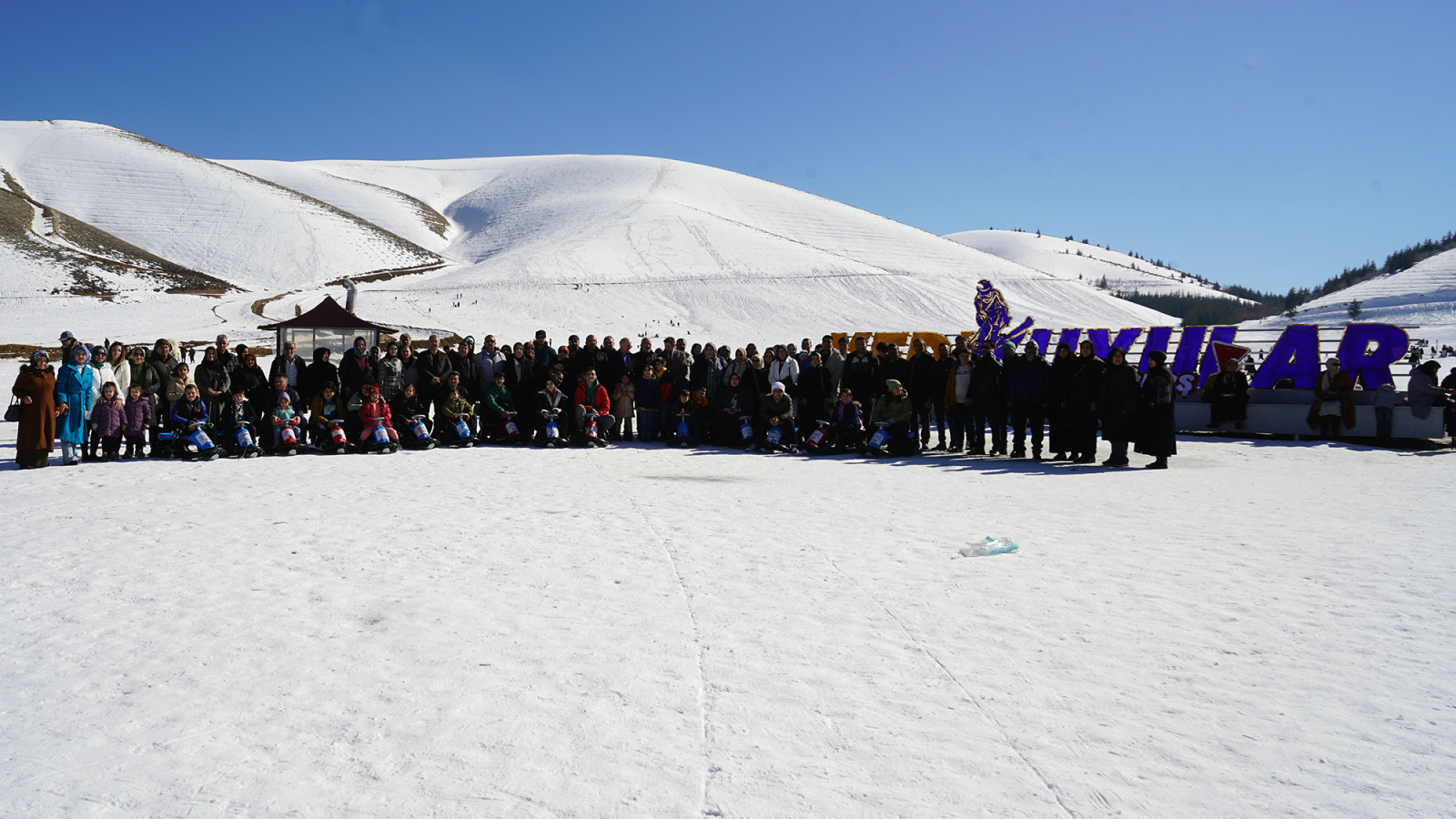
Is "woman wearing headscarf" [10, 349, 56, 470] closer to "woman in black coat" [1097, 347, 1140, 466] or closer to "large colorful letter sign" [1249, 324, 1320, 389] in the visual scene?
"woman in black coat" [1097, 347, 1140, 466]

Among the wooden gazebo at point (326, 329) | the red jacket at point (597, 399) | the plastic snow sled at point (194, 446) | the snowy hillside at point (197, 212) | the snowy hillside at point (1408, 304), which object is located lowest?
the plastic snow sled at point (194, 446)

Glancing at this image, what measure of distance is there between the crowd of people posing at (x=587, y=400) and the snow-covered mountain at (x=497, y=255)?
102 ft

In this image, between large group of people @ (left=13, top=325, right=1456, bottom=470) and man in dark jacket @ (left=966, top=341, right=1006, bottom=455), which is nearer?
large group of people @ (left=13, top=325, right=1456, bottom=470)

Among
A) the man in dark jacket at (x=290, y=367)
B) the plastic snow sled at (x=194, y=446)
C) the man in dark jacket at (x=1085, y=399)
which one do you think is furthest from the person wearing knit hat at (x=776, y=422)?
the plastic snow sled at (x=194, y=446)

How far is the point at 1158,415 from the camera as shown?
11.1 meters

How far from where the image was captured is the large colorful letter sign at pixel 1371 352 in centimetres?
1441

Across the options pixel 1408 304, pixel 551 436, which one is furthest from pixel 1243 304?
pixel 551 436

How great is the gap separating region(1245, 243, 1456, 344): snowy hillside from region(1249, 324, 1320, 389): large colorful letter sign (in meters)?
39.7

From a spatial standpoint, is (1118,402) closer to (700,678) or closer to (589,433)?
(589,433)

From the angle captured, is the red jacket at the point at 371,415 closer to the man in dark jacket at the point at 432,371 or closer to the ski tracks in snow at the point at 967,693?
the man in dark jacket at the point at 432,371

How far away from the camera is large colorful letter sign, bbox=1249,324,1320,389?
50.0ft

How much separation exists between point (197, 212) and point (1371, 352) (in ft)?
352

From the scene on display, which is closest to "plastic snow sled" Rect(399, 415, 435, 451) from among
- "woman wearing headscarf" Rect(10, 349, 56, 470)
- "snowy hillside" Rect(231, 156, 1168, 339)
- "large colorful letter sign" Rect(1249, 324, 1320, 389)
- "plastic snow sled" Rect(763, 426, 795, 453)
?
"woman wearing headscarf" Rect(10, 349, 56, 470)

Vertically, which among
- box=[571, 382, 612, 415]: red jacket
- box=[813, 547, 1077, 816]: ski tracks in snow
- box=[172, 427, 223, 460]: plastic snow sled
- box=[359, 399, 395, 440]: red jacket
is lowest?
box=[813, 547, 1077, 816]: ski tracks in snow
